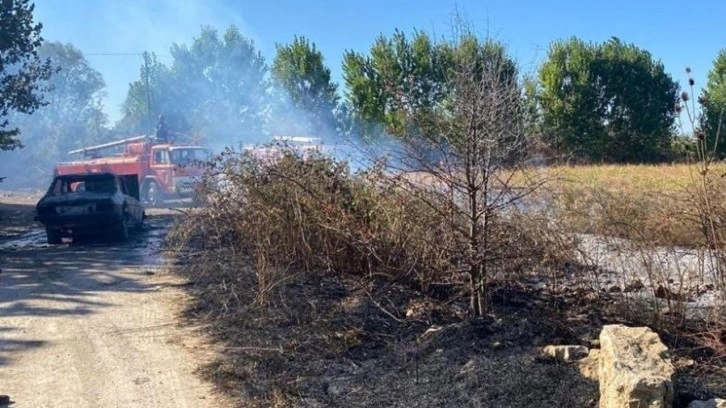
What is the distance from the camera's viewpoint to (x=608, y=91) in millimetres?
35031

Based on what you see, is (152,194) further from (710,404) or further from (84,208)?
(710,404)

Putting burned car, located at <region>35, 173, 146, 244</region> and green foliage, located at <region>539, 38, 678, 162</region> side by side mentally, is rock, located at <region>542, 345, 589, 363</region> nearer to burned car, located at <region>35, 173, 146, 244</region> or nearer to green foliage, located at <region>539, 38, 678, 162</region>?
burned car, located at <region>35, 173, 146, 244</region>

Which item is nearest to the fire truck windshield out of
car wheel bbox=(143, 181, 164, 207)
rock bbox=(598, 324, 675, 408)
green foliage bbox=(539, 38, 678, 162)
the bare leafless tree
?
car wheel bbox=(143, 181, 164, 207)

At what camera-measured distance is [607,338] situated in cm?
468

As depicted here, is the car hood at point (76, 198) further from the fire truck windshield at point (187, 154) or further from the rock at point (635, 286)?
the fire truck windshield at point (187, 154)

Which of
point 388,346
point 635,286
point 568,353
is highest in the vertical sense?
point 635,286

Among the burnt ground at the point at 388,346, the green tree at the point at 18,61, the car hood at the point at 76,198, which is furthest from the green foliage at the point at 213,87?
the burnt ground at the point at 388,346

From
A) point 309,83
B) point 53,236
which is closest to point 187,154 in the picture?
point 53,236

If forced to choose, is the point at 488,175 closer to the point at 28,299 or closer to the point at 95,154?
the point at 28,299

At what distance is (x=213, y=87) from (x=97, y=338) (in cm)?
4851

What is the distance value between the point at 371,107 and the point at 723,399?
31078 millimetres

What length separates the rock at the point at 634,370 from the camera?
412 centimetres

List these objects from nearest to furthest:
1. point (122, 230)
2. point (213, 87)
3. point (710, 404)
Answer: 1. point (710, 404)
2. point (122, 230)
3. point (213, 87)

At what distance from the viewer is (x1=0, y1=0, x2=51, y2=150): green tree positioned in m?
18.7
